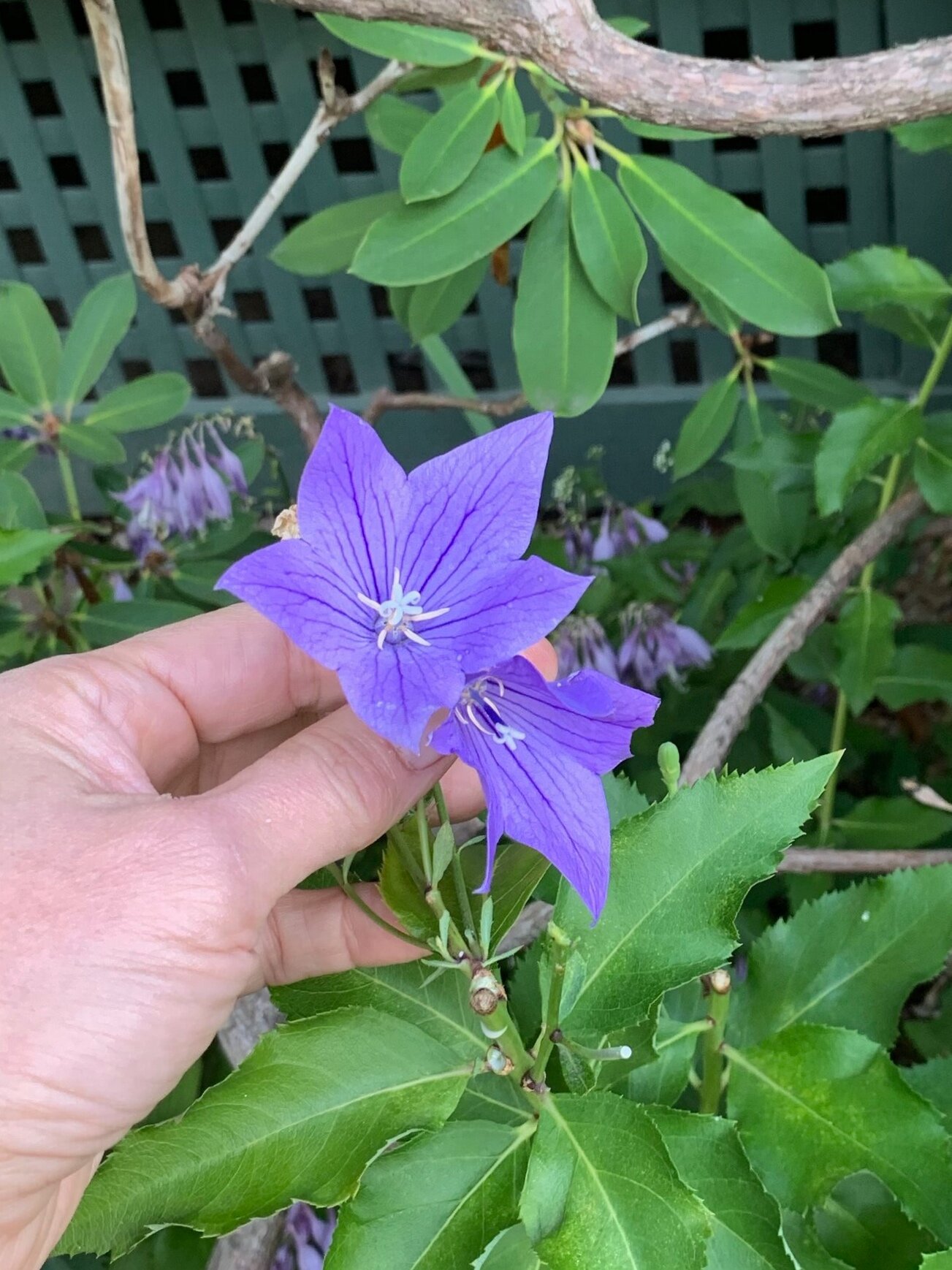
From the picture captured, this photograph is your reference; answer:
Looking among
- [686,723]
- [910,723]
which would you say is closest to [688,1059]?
[686,723]

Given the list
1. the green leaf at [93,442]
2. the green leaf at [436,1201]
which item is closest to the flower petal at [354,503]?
the green leaf at [436,1201]

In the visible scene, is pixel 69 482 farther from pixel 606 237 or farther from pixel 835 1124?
pixel 835 1124

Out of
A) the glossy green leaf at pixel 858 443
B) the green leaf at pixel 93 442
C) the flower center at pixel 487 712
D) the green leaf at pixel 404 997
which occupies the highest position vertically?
the flower center at pixel 487 712

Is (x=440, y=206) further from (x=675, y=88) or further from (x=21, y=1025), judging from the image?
(x=21, y=1025)

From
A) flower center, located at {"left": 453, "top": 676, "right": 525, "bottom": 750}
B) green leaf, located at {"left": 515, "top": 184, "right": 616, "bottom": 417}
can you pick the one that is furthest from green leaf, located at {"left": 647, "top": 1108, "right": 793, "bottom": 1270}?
green leaf, located at {"left": 515, "top": 184, "right": 616, "bottom": 417}

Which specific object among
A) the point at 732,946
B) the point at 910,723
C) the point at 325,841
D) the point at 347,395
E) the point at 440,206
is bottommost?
the point at 910,723

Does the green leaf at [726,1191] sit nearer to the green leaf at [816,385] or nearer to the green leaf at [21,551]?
the green leaf at [21,551]
